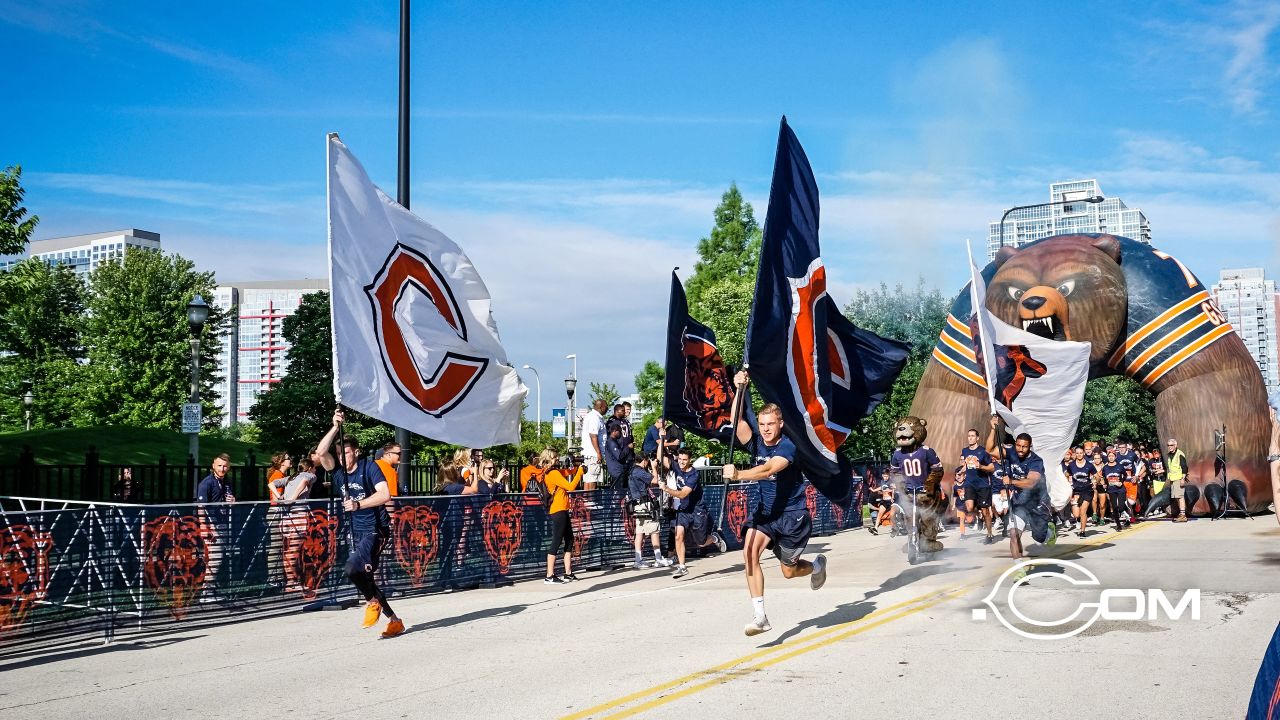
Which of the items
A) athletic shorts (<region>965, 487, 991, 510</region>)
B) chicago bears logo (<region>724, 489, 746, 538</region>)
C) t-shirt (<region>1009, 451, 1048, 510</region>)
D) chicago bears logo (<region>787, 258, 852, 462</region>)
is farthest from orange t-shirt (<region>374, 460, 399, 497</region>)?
athletic shorts (<region>965, 487, 991, 510</region>)

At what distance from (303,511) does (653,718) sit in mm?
7425

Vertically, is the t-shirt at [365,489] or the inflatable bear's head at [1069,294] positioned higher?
the inflatable bear's head at [1069,294]

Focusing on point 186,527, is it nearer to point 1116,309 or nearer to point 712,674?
point 712,674

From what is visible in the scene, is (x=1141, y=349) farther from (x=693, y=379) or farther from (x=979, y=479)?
(x=693, y=379)

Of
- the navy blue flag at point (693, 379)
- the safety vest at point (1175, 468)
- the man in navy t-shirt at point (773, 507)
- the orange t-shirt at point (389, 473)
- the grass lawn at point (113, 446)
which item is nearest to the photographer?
the man in navy t-shirt at point (773, 507)

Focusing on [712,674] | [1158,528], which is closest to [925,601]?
[712,674]

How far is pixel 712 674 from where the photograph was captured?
25.7ft

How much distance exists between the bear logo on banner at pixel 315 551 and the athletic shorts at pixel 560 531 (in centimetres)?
319

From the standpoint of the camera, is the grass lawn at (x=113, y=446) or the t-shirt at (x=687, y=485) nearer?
the t-shirt at (x=687, y=485)

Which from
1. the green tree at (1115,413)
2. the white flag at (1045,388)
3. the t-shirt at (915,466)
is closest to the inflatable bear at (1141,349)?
the white flag at (1045,388)

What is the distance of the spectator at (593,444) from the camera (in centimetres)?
1742

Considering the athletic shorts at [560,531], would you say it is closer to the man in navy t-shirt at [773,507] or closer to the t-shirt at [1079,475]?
the man in navy t-shirt at [773,507]

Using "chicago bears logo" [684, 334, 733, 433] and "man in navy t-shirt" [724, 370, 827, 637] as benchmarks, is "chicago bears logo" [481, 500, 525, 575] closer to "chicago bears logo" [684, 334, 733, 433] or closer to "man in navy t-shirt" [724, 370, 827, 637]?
"chicago bears logo" [684, 334, 733, 433]

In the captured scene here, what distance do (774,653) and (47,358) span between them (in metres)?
77.0
